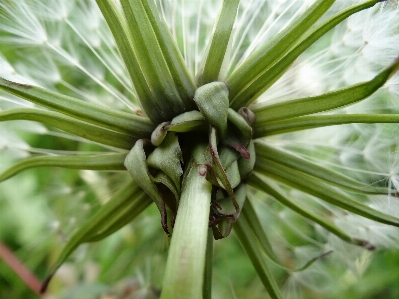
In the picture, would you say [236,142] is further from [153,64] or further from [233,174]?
[153,64]

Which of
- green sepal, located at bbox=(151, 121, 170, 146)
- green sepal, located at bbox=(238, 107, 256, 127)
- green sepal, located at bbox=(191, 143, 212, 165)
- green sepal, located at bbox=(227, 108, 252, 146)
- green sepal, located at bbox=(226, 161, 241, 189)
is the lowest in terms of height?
green sepal, located at bbox=(226, 161, 241, 189)

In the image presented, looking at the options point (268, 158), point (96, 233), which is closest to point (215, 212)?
point (268, 158)

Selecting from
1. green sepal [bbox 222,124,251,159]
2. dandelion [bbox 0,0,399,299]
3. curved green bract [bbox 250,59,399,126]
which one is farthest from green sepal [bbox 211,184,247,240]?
curved green bract [bbox 250,59,399,126]

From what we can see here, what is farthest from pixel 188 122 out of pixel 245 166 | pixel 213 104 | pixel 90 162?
pixel 90 162

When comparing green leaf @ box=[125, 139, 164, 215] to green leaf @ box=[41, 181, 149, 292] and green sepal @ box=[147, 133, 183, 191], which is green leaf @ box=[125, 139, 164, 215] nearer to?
green sepal @ box=[147, 133, 183, 191]

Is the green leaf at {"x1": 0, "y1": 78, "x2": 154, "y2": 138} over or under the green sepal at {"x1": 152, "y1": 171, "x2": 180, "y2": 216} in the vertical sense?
over

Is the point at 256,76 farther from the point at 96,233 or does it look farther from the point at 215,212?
the point at 96,233

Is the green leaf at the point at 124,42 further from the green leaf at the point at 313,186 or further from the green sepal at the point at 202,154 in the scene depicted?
the green leaf at the point at 313,186
